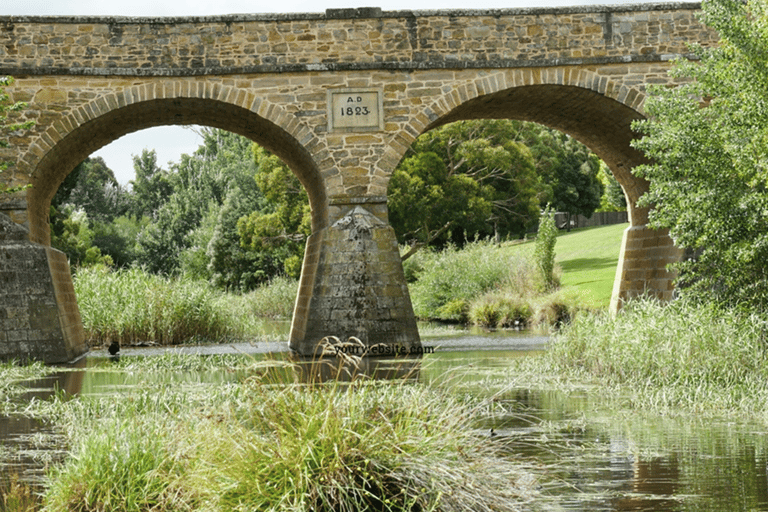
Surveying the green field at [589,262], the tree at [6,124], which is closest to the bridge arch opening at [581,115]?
the green field at [589,262]

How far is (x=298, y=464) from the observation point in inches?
157

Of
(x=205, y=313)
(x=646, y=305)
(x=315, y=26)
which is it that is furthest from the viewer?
(x=205, y=313)

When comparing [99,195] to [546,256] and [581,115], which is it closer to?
[546,256]

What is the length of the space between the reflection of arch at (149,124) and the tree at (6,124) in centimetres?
46

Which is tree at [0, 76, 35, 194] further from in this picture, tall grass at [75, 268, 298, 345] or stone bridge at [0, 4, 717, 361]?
tall grass at [75, 268, 298, 345]

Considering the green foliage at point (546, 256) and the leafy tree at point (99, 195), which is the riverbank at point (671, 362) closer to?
the green foliage at point (546, 256)

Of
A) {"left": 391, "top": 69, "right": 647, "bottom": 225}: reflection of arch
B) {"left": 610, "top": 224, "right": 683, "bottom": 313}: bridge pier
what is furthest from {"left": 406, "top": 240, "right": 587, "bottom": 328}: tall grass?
{"left": 391, "top": 69, "right": 647, "bottom": 225}: reflection of arch

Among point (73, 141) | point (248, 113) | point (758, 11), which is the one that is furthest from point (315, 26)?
point (758, 11)

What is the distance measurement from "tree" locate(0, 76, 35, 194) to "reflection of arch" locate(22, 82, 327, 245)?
46 cm

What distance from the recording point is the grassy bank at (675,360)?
8516 mm

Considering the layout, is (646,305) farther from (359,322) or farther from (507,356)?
(359,322)

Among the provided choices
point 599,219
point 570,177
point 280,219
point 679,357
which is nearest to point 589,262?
point 280,219

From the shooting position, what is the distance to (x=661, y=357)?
9531 millimetres

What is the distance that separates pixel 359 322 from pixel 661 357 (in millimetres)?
5821
